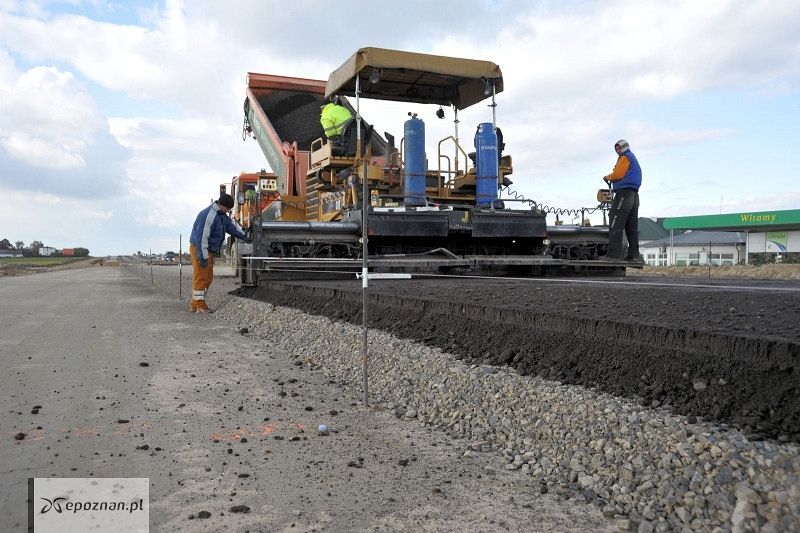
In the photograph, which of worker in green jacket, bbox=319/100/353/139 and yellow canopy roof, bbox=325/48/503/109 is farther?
worker in green jacket, bbox=319/100/353/139

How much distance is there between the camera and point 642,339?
139 inches

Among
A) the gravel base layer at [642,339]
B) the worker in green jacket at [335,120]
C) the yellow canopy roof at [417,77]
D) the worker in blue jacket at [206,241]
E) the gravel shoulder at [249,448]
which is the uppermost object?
the yellow canopy roof at [417,77]

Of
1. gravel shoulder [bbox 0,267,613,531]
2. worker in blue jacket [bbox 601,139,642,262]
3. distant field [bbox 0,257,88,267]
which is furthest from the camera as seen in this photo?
distant field [bbox 0,257,88,267]

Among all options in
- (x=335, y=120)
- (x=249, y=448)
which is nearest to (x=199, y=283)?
(x=335, y=120)

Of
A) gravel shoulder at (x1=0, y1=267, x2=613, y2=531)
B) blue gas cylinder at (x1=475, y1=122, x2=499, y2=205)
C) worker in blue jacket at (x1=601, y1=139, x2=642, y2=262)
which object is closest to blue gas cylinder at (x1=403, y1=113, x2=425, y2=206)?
blue gas cylinder at (x1=475, y1=122, x2=499, y2=205)

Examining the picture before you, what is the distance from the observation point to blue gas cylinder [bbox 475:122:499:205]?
1041cm

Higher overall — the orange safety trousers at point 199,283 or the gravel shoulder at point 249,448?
the orange safety trousers at point 199,283

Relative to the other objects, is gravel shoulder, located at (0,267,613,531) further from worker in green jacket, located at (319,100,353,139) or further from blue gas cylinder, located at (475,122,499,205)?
blue gas cylinder, located at (475,122,499,205)

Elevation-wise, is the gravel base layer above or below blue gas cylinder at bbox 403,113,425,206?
below

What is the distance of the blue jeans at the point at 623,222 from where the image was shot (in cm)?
969

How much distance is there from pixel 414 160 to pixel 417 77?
5.47ft

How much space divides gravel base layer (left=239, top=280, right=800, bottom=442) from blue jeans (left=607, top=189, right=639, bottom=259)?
11.5 feet

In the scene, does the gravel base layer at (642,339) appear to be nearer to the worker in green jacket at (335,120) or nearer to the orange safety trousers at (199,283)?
the worker in green jacket at (335,120)

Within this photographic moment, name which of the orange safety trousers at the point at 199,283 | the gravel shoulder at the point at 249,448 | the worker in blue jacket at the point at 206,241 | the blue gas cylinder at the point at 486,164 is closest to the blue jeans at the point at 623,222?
the blue gas cylinder at the point at 486,164
